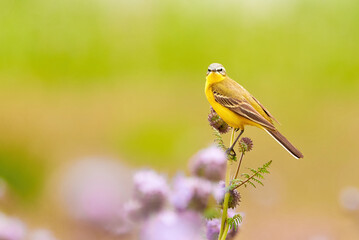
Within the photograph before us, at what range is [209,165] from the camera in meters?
0.75

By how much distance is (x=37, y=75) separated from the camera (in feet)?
10.2

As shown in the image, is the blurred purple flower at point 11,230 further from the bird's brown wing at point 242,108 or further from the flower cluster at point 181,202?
the bird's brown wing at point 242,108

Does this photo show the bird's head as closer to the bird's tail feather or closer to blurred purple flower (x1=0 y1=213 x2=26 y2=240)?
the bird's tail feather

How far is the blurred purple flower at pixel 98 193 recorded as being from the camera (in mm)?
769

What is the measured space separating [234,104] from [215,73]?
35 millimetres

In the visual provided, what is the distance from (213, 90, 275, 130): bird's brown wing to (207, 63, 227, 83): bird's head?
0.01 meters

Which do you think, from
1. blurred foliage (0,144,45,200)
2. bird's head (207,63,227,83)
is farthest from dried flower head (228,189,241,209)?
blurred foliage (0,144,45,200)

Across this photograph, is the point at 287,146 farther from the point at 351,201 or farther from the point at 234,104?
the point at 351,201

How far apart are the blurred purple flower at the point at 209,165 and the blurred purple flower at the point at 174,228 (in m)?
0.11

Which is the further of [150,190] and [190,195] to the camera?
[150,190]

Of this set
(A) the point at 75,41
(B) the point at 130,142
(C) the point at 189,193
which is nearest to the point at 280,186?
(B) the point at 130,142

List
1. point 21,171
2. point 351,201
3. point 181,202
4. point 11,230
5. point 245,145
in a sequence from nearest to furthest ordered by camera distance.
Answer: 1. point 245,145
2. point 181,202
3. point 11,230
4. point 351,201
5. point 21,171

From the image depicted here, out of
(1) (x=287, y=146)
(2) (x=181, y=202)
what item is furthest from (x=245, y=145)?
(2) (x=181, y=202)

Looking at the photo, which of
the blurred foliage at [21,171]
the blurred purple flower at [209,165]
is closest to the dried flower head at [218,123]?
the blurred purple flower at [209,165]
